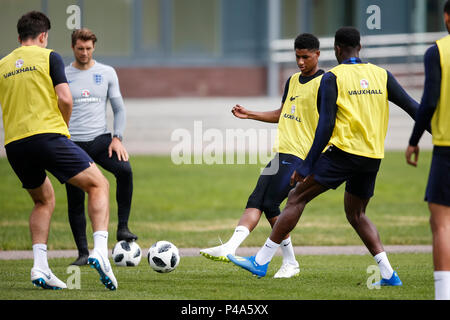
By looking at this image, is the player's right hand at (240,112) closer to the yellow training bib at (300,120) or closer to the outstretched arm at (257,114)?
the outstretched arm at (257,114)

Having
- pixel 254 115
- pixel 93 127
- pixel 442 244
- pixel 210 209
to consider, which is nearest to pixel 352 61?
pixel 254 115

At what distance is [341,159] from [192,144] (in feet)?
55.1

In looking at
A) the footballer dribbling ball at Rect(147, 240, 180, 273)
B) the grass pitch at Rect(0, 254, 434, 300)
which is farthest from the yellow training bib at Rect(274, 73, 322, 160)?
the footballer dribbling ball at Rect(147, 240, 180, 273)

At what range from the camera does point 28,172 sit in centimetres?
711

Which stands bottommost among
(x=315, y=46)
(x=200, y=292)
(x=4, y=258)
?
(x=4, y=258)

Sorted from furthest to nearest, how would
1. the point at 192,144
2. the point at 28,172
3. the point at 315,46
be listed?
the point at 192,144 → the point at 315,46 → the point at 28,172

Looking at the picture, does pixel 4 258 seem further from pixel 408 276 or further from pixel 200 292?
pixel 408 276

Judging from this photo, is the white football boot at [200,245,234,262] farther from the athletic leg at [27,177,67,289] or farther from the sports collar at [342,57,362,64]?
the sports collar at [342,57,362,64]

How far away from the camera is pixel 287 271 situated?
8.18 meters

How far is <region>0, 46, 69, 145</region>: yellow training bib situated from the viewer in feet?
22.8

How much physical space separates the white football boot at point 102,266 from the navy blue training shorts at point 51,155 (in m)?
0.76

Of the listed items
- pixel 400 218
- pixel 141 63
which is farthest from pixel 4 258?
pixel 141 63

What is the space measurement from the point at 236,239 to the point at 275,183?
69 centimetres
